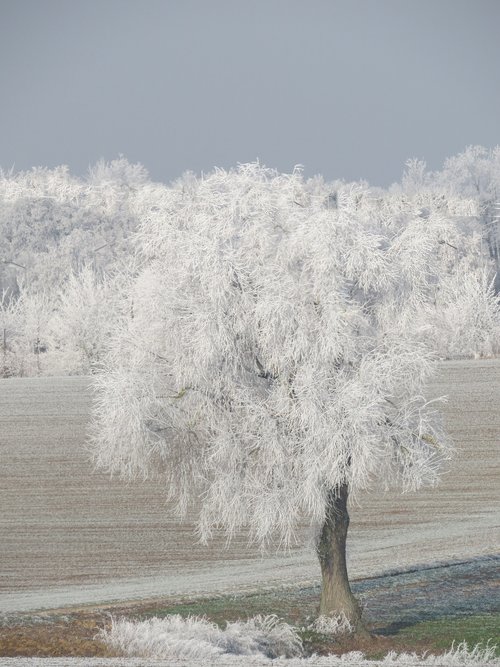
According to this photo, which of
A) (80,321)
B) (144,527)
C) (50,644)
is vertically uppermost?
(80,321)

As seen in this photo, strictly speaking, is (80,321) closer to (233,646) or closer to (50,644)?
(233,646)

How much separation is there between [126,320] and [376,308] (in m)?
4.62

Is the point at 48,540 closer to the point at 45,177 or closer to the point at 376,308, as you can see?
the point at 376,308

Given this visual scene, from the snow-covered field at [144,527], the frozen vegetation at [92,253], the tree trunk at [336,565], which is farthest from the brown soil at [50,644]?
the frozen vegetation at [92,253]

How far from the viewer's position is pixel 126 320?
21.6 meters

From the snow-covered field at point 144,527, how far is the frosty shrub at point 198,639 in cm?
618

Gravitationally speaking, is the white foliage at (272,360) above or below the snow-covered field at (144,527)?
above

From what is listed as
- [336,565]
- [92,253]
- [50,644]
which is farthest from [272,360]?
[92,253]

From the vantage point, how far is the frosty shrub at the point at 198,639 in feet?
46.7

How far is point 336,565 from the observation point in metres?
21.2

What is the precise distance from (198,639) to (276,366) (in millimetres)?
5852

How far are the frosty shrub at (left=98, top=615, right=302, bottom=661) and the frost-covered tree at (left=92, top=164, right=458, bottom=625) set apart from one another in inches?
80.4

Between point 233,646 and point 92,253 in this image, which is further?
point 92,253

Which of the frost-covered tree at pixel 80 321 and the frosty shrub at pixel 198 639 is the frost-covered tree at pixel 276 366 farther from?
the frost-covered tree at pixel 80 321
